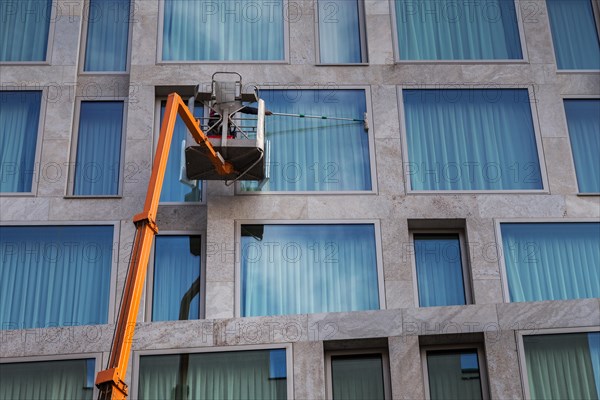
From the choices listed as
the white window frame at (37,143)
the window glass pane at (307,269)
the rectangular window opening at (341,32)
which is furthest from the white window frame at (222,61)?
the window glass pane at (307,269)

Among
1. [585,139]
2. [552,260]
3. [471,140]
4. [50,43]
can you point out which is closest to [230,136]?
[50,43]

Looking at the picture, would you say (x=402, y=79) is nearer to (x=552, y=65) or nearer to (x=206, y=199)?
(x=552, y=65)

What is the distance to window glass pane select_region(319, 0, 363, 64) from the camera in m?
25.5

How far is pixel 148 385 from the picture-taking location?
21359 mm

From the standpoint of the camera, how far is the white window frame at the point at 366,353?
21.7 m

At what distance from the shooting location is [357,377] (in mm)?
22047

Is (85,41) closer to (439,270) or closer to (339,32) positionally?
(339,32)

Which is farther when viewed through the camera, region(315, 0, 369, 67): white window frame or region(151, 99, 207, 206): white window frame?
region(315, 0, 369, 67): white window frame

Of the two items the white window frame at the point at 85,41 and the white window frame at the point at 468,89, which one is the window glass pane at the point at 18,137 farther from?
the white window frame at the point at 468,89

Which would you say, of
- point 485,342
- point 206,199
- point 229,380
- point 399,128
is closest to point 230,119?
point 206,199

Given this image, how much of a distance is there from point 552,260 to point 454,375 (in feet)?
12.8

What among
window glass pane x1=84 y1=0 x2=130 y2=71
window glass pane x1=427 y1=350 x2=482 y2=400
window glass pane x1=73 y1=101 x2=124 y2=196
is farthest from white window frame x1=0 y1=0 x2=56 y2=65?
window glass pane x1=427 y1=350 x2=482 y2=400

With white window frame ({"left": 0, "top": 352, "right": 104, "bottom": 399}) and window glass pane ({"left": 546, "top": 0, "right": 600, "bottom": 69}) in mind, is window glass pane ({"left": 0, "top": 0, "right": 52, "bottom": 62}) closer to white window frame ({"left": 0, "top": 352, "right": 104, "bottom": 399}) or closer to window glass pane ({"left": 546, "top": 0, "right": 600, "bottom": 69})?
white window frame ({"left": 0, "top": 352, "right": 104, "bottom": 399})

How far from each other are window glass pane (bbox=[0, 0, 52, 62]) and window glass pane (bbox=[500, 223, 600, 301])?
510 inches
